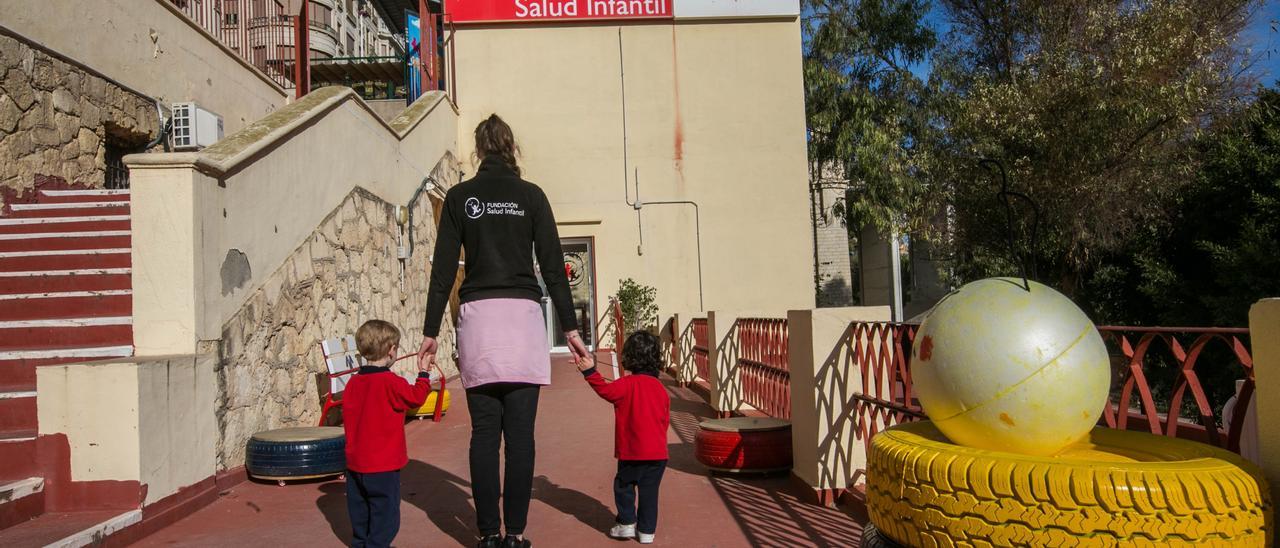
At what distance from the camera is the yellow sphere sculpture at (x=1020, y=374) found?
97.3 inches

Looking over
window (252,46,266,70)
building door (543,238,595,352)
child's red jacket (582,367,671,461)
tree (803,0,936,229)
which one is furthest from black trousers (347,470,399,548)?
tree (803,0,936,229)

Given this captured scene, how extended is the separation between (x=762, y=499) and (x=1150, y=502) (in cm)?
318

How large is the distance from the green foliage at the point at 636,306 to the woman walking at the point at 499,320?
422 inches

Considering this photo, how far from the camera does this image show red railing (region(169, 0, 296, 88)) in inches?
505

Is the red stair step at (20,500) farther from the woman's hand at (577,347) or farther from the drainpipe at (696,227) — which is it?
the drainpipe at (696,227)

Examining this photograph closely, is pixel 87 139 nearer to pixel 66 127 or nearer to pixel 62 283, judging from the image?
pixel 66 127

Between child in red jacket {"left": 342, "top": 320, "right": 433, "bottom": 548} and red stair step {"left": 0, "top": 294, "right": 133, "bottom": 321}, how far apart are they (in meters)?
2.51

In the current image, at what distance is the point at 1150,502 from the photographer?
6.97ft

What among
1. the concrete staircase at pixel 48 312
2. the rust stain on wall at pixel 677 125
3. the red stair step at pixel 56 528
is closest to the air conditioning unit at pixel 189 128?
the concrete staircase at pixel 48 312

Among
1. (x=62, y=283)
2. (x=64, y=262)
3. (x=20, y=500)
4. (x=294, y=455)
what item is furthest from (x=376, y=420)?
(x=64, y=262)

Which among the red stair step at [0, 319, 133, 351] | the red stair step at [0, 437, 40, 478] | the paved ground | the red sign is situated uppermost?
the red sign

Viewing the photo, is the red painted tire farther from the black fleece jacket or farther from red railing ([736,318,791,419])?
the black fleece jacket

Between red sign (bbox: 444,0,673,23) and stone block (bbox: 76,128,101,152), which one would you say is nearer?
stone block (bbox: 76,128,101,152)

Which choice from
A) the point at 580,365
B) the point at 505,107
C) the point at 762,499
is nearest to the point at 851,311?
the point at 762,499
